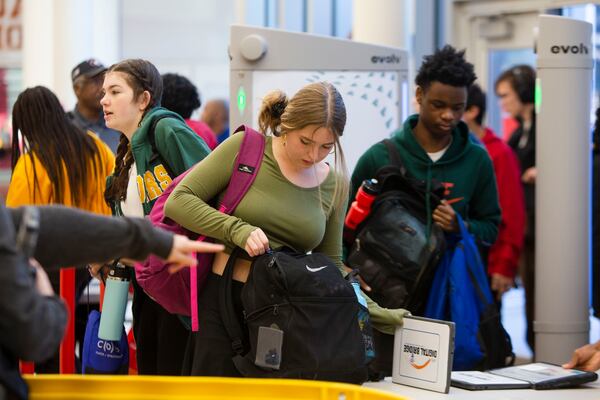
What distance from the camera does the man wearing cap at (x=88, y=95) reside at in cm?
541

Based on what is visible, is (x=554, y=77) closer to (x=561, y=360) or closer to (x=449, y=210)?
(x=449, y=210)

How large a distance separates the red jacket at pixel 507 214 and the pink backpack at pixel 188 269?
222 centimetres

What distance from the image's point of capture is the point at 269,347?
287 cm

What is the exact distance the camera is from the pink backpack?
3.04 m

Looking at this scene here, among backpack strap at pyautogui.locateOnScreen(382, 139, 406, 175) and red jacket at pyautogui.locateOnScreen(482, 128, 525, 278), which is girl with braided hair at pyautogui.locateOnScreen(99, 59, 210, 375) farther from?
red jacket at pyautogui.locateOnScreen(482, 128, 525, 278)

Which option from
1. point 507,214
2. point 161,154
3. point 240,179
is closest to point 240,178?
point 240,179

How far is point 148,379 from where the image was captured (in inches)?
80.4

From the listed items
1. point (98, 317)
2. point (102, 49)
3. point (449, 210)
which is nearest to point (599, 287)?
point (449, 210)

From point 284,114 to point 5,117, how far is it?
1035 centimetres

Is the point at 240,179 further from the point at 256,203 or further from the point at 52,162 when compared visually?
the point at 52,162

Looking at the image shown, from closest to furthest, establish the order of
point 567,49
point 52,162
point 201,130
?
point 567,49 → point 52,162 → point 201,130

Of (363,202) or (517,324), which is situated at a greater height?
(363,202)

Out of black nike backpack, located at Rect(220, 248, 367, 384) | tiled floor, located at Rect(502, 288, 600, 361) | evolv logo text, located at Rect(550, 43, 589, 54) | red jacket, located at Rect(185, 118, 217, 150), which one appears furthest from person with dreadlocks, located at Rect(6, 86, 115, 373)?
tiled floor, located at Rect(502, 288, 600, 361)

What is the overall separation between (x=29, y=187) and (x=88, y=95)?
1.10 m
